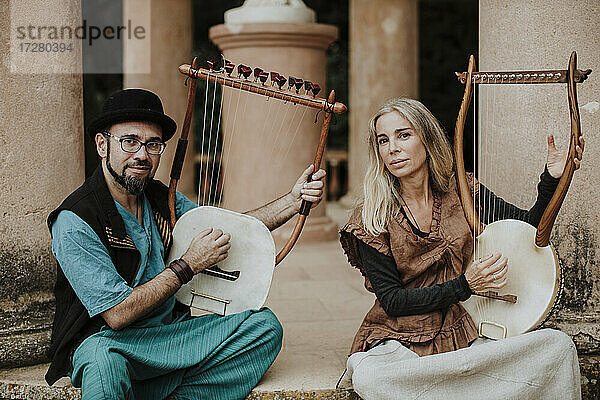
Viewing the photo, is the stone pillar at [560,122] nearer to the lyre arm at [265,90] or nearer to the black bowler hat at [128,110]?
the lyre arm at [265,90]

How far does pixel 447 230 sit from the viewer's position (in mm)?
3018

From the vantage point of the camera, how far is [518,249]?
9.29 feet

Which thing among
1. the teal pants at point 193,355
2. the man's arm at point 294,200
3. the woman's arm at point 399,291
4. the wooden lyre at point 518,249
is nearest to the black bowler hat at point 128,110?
the man's arm at point 294,200

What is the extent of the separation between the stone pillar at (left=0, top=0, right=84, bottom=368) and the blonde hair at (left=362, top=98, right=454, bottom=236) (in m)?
1.33

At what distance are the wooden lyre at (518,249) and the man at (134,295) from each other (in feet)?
2.13

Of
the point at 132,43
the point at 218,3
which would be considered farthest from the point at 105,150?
the point at 218,3

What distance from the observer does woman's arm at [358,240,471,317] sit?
2.88 metres

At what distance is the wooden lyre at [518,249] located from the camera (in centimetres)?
273

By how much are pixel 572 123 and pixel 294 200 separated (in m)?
1.14

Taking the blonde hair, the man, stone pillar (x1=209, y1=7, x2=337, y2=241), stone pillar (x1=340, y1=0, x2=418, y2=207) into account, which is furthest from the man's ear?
stone pillar (x1=340, y1=0, x2=418, y2=207)

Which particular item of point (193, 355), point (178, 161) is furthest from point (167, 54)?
point (193, 355)

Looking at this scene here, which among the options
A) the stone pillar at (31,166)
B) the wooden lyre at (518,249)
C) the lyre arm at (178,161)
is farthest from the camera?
the stone pillar at (31,166)

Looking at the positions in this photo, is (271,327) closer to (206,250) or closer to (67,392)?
(206,250)

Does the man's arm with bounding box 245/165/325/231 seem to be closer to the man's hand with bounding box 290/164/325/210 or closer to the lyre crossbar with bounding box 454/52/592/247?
Result: the man's hand with bounding box 290/164/325/210
